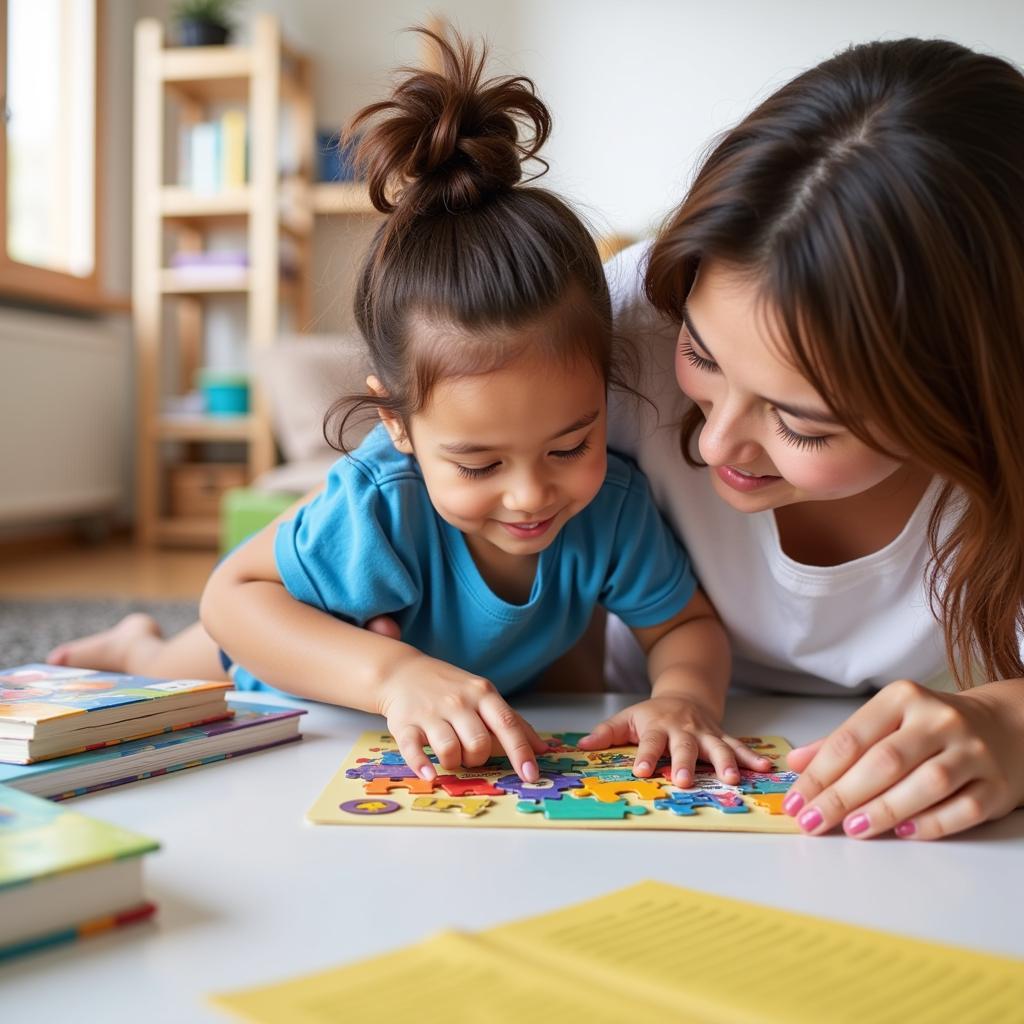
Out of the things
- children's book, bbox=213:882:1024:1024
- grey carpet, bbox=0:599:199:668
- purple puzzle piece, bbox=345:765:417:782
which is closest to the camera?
children's book, bbox=213:882:1024:1024

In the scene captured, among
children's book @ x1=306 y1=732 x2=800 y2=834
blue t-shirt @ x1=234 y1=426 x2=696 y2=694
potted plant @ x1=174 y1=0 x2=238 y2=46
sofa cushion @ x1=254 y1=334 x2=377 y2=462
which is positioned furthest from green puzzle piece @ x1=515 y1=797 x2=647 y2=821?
potted plant @ x1=174 y1=0 x2=238 y2=46

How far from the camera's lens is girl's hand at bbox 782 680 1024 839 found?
2.35 feet

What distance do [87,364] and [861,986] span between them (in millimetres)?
4716

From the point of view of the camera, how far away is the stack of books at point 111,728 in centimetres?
76

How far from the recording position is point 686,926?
56 cm

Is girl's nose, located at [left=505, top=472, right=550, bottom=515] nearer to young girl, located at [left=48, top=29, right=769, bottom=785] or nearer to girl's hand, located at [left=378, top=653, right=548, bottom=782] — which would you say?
young girl, located at [left=48, top=29, right=769, bottom=785]

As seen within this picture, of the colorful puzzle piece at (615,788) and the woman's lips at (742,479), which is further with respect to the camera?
the woman's lips at (742,479)

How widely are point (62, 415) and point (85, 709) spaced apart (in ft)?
13.5

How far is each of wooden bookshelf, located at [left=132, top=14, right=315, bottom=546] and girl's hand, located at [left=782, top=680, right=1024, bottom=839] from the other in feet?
12.8

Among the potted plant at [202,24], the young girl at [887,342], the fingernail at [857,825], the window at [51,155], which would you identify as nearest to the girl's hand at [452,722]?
the young girl at [887,342]

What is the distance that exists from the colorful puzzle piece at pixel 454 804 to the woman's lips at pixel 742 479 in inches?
14.2

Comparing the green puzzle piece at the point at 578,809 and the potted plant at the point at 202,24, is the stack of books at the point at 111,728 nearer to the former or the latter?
the green puzzle piece at the point at 578,809

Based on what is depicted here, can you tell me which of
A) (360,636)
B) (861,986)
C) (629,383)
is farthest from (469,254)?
(861,986)

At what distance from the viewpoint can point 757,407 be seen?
87 centimetres
